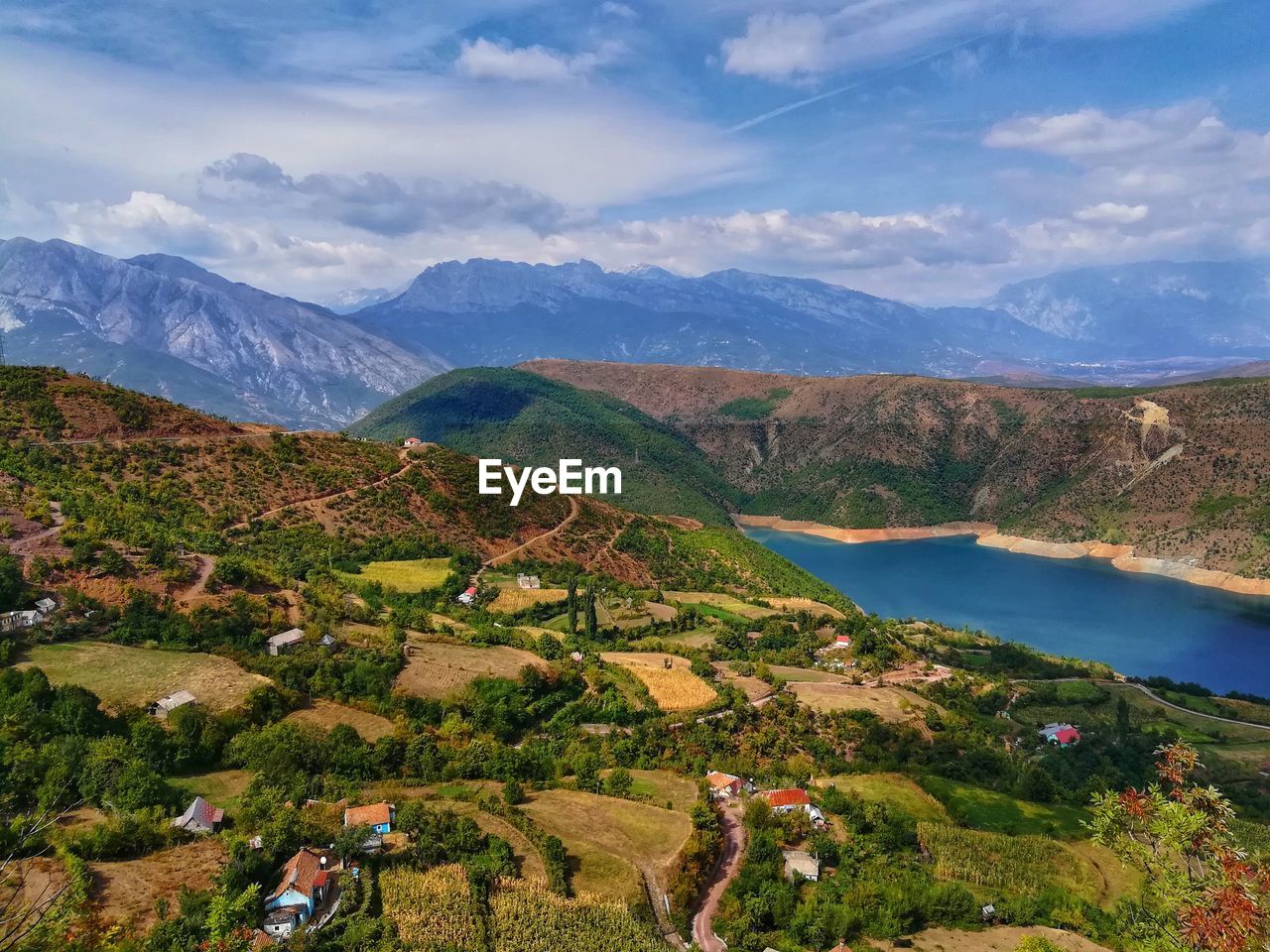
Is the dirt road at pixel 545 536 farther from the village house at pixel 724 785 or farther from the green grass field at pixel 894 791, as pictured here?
the green grass field at pixel 894 791

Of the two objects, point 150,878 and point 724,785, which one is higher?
point 150,878

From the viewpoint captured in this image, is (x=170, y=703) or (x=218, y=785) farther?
(x=170, y=703)

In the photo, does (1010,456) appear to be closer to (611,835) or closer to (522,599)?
(522,599)

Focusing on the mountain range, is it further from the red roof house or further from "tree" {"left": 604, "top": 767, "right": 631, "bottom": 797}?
"tree" {"left": 604, "top": 767, "right": 631, "bottom": 797}

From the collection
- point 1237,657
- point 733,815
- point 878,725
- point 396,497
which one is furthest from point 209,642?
point 1237,657

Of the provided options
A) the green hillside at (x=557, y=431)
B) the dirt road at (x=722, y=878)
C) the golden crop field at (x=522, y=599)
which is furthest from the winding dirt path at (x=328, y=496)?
the green hillside at (x=557, y=431)

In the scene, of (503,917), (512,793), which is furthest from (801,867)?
(503,917)
